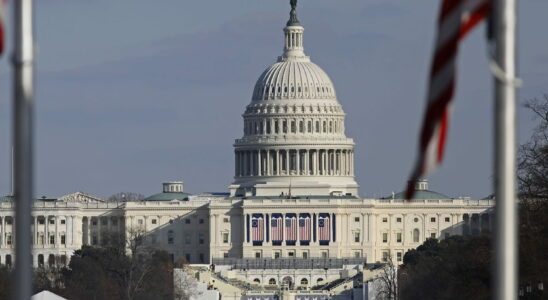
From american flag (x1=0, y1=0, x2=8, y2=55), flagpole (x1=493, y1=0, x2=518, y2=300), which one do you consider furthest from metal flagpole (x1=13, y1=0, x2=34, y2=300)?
flagpole (x1=493, y1=0, x2=518, y2=300)

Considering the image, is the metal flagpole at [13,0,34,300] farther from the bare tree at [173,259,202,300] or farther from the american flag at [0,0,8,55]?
the bare tree at [173,259,202,300]

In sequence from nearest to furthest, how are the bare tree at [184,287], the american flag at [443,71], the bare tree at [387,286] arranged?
the american flag at [443,71], the bare tree at [387,286], the bare tree at [184,287]

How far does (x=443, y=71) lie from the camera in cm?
2080

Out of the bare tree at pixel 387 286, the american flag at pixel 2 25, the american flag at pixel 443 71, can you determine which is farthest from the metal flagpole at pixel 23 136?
the bare tree at pixel 387 286

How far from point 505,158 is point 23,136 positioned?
14.7ft

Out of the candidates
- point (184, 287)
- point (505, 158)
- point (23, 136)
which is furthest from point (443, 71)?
point (184, 287)

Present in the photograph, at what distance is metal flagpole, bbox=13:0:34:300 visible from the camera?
69.2 ft

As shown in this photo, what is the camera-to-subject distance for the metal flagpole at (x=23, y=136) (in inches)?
830

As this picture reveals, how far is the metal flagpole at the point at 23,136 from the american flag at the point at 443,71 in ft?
11.7

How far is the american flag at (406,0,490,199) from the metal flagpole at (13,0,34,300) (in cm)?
356

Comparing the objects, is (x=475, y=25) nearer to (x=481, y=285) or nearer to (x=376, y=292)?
(x=481, y=285)

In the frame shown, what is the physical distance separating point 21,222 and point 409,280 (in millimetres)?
139332

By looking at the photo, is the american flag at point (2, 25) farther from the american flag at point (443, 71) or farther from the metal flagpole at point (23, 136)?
the american flag at point (443, 71)

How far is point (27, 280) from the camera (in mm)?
21359
